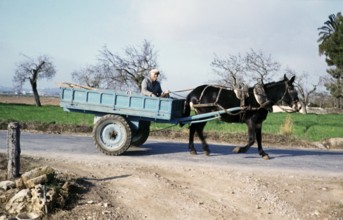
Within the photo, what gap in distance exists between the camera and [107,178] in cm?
823

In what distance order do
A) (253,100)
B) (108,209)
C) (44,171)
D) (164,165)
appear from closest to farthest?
(108,209) < (44,171) < (164,165) < (253,100)

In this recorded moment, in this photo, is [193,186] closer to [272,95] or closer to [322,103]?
[272,95]

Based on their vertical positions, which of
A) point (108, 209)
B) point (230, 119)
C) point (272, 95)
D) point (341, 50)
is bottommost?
point (108, 209)

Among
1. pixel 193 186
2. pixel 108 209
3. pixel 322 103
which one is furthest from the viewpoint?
pixel 322 103

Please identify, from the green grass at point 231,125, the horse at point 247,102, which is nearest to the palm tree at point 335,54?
the green grass at point 231,125

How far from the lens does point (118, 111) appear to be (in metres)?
10.6

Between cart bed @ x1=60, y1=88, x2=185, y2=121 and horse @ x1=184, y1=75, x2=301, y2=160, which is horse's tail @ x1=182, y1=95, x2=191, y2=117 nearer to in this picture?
horse @ x1=184, y1=75, x2=301, y2=160

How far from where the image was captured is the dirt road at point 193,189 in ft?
22.4

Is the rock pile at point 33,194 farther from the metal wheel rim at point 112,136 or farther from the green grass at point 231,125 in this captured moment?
the green grass at point 231,125

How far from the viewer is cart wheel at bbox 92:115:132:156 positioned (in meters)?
10.5

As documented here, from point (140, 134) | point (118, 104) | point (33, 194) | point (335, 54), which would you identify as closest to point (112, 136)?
point (118, 104)

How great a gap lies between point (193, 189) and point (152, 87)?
408cm

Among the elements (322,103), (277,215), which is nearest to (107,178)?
(277,215)

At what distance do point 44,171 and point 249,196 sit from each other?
3.81m
